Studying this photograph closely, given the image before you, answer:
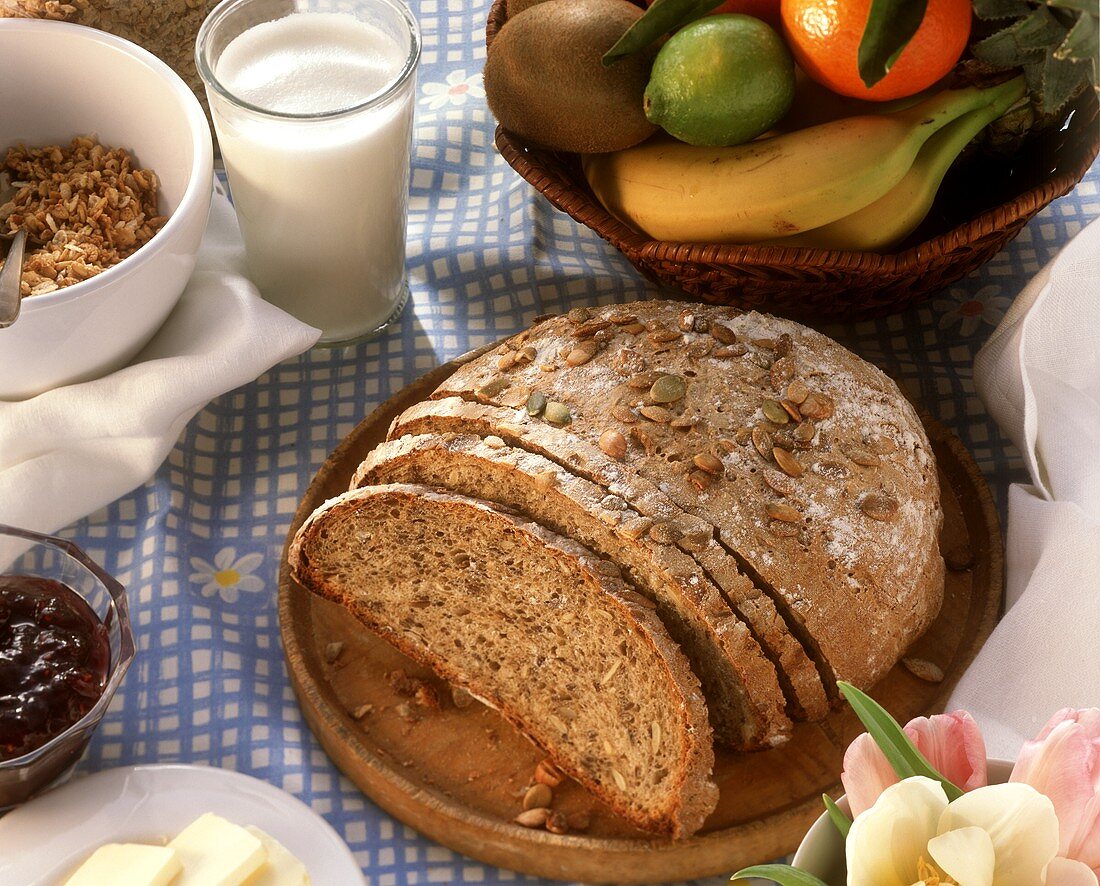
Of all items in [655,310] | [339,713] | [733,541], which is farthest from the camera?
[655,310]

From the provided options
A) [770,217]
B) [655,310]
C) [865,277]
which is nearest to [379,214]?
[655,310]

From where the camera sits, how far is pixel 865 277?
2096 mm

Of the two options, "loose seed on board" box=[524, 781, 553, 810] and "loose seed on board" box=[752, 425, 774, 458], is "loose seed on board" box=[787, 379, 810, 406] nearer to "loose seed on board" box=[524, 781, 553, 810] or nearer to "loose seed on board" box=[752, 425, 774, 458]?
"loose seed on board" box=[752, 425, 774, 458]

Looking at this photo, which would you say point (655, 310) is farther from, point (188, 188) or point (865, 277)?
point (188, 188)

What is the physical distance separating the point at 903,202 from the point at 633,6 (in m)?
0.56

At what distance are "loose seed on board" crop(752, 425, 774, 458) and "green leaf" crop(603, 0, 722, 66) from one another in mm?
653

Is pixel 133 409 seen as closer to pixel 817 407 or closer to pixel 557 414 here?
pixel 557 414

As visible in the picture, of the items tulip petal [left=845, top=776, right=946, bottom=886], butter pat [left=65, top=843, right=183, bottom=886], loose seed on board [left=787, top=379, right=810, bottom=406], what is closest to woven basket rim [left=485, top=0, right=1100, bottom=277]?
loose seed on board [left=787, top=379, right=810, bottom=406]

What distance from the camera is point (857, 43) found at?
1814 mm

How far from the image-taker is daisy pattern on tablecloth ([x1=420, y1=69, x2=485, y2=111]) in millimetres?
2896

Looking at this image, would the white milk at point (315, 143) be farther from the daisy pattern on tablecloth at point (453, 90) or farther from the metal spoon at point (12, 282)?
the daisy pattern on tablecloth at point (453, 90)

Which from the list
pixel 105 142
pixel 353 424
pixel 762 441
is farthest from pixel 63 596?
pixel 762 441

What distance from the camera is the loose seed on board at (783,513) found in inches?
70.1

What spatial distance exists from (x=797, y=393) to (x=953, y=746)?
71 centimetres
